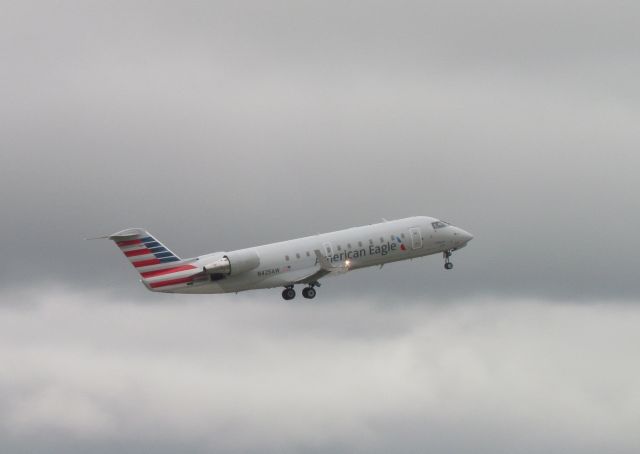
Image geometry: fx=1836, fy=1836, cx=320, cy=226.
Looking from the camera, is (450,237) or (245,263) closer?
(245,263)

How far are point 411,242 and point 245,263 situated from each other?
14.9 m

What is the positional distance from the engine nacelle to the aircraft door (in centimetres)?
1390

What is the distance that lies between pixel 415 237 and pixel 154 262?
2145 centimetres

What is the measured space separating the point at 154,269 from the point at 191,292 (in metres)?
3.29

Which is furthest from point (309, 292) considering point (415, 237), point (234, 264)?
point (415, 237)

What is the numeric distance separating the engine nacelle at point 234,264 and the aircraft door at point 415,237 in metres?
13.9

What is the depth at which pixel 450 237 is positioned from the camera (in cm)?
14912

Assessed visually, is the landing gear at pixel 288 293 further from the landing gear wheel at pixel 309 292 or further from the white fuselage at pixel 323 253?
the white fuselage at pixel 323 253

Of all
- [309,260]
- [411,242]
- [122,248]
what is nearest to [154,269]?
[122,248]

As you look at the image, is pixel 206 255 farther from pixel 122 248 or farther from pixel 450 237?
pixel 450 237

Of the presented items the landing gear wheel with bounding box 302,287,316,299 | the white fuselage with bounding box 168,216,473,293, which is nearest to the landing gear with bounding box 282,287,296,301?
the landing gear wheel with bounding box 302,287,316,299

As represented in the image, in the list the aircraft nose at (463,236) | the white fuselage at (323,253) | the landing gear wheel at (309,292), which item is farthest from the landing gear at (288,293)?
the aircraft nose at (463,236)

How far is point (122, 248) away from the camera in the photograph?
13938cm

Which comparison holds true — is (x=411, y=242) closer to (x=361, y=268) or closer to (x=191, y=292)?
(x=361, y=268)
